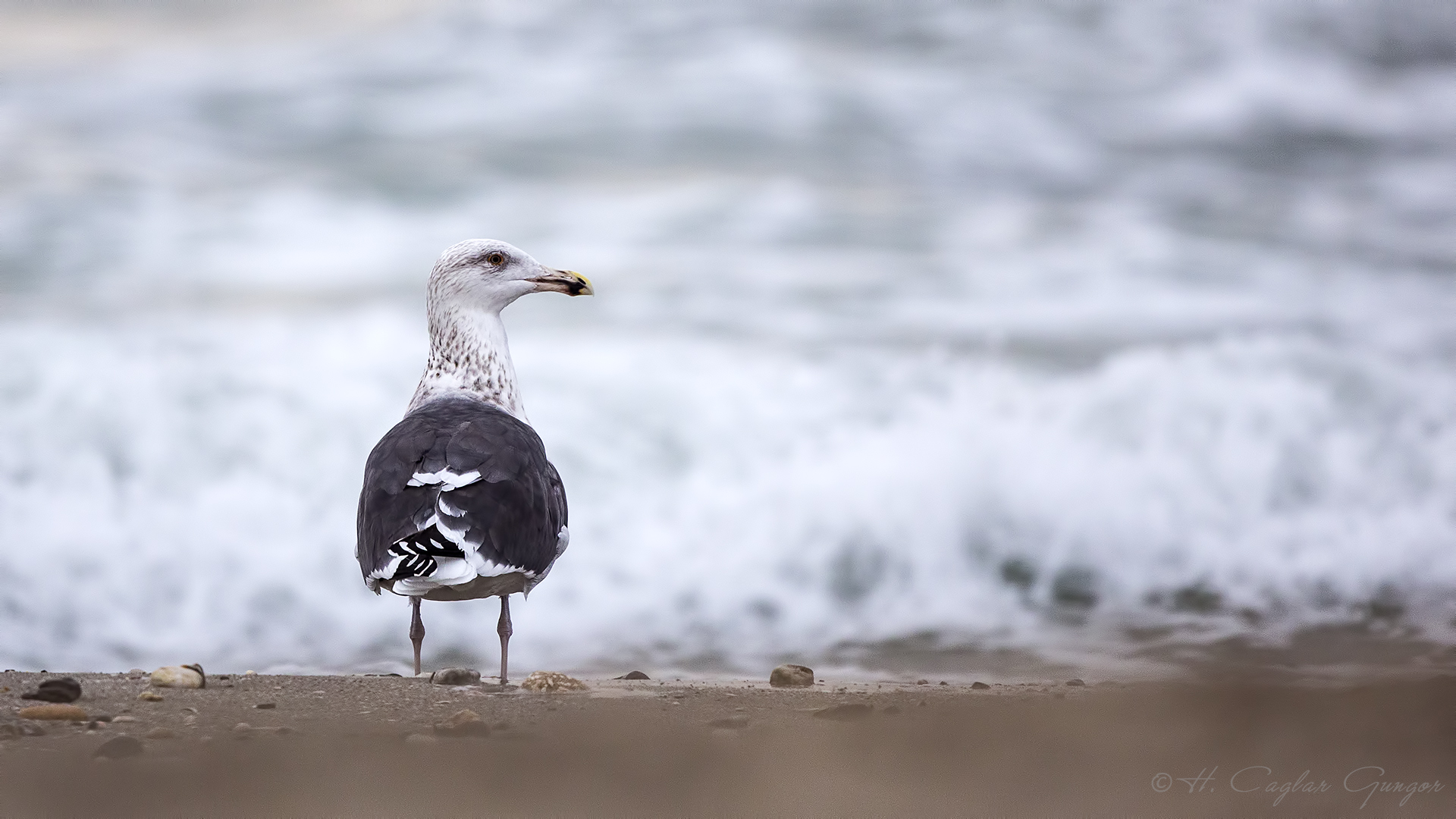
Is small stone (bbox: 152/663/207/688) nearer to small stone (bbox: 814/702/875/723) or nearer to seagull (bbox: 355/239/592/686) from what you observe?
seagull (bbox: 355/239/592/686)

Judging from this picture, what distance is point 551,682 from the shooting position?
934cm

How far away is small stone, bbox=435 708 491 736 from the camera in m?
7.22

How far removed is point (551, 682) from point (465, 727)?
2.11 m

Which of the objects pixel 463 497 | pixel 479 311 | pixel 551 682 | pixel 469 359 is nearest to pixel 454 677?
pixel 551 682

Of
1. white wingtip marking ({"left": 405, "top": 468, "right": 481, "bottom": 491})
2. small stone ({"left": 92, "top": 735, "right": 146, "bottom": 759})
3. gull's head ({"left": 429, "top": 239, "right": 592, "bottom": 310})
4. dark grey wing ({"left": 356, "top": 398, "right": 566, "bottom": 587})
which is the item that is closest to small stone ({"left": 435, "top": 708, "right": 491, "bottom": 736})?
small stone ({"left": 92, "top": 735, "right": 146, "bottom": 759})

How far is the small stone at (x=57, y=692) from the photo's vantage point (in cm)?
826

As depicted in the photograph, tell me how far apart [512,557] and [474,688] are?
97 centimetres

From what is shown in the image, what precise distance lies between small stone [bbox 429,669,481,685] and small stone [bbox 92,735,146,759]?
3.10 metres

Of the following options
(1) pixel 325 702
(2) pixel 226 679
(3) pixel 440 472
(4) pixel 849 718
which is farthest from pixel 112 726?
(4) pixel 849 718

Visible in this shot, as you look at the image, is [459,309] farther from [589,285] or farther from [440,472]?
[440,472]

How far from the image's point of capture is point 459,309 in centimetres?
1162

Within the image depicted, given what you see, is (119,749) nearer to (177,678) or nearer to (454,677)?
(177,678)

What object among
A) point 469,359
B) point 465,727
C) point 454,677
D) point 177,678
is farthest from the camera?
point 469,359

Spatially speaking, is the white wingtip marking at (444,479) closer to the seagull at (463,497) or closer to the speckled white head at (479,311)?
the seagull at (463,497)
